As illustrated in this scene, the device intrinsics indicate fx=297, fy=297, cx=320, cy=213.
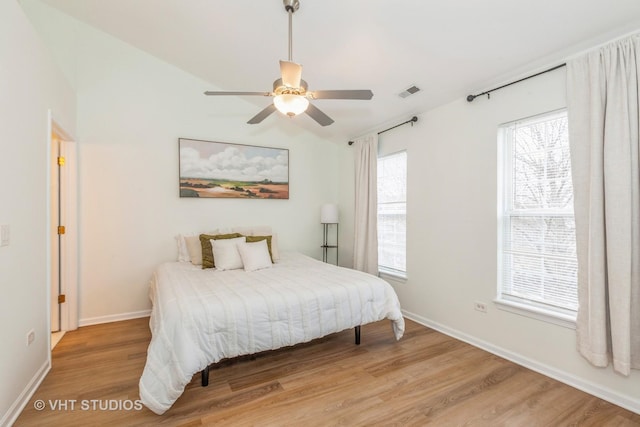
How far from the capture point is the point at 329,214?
4.55m

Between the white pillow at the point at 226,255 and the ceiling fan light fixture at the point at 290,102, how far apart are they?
181 cm

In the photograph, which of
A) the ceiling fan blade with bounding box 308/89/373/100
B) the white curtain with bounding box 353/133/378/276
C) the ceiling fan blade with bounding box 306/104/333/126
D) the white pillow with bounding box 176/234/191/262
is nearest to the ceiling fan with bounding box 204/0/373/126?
the ceiling fan blade with bounding box 308/89/373/100

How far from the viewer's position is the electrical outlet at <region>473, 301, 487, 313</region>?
9.21 feet

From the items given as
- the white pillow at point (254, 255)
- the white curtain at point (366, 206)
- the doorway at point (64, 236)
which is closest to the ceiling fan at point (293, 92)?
the white pillow at point (254, 255)

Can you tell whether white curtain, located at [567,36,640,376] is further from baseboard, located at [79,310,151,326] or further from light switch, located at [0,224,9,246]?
baseboard, located at [79,310,151,326]

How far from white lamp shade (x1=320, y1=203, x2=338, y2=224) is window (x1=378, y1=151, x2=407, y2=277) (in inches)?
29.0

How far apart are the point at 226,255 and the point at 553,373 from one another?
10.2 ft

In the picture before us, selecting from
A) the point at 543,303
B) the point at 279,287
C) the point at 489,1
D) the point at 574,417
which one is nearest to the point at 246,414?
the point at 279,287

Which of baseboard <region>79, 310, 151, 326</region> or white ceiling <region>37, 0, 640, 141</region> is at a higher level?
white ceiling <region>37, 0, 640, 141</region>

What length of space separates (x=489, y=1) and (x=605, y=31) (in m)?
0.81

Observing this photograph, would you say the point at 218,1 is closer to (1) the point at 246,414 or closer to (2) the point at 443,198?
(2) the point at 443,198

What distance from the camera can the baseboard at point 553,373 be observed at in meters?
1.97

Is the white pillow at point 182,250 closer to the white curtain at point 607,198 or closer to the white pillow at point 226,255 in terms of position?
the white pillow at point 226,255

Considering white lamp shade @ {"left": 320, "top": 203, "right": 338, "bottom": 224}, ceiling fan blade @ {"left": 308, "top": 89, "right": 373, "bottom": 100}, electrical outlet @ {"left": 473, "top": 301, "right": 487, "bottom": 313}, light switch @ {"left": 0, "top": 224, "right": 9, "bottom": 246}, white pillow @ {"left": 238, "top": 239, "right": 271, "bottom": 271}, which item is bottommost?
electrical outlet @ {"left": 473, "top": 301, "right": 487, "bottom": 313}
